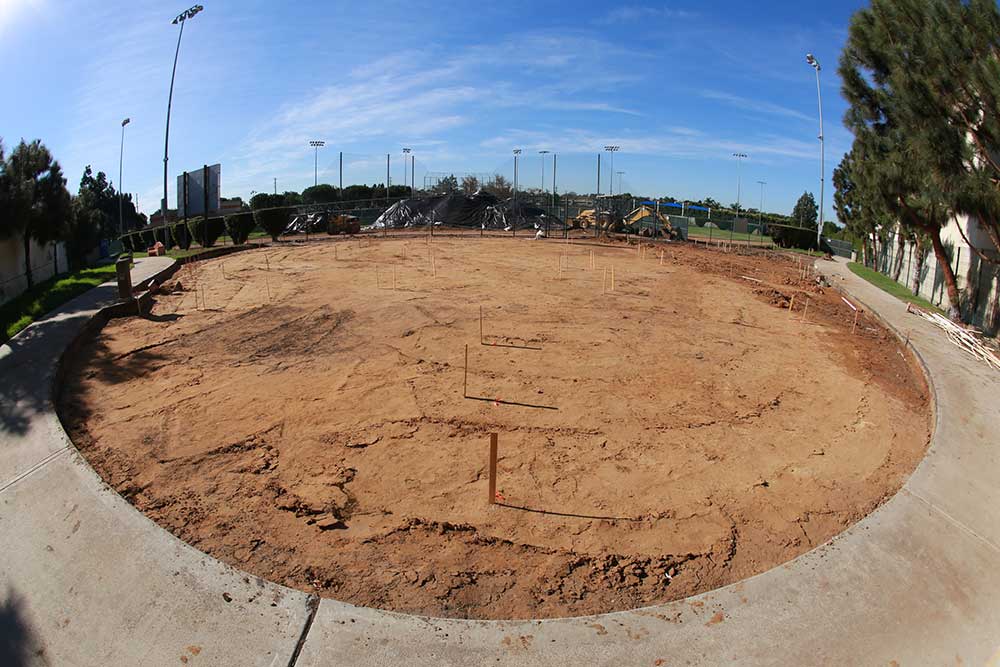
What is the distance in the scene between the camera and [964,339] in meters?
13.9

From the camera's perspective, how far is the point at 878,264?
30.0 meters

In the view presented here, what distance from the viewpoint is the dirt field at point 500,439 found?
18.1 feet

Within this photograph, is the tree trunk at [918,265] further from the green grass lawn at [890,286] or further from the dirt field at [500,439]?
the dirt field at [500,439]

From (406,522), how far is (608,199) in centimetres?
4266

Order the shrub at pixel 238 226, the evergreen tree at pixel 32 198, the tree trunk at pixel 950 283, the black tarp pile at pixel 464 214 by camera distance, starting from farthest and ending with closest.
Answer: the black tarp pile at pixel 464 214 → the shrub at pixel 238 226 → the tree trunk at pixel 950 283 → the evergreen tree at pixel 32 198

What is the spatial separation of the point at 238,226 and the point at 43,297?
17.5 metres

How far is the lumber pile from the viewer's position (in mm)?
12578

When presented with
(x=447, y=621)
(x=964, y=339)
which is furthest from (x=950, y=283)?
(x=447, y=621)

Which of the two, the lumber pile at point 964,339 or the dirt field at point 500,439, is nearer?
the dirt field at point 500,439

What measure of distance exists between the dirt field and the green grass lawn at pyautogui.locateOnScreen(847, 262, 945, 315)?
5393 mm

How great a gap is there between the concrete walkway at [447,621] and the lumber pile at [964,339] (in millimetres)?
7875

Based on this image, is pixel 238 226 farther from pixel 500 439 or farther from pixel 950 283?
pixel 950 283

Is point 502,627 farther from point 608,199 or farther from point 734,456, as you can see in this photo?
point 608,199

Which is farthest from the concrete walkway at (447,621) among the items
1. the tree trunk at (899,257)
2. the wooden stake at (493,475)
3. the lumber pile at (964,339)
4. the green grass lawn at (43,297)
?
the tree trunk at (899,257)
